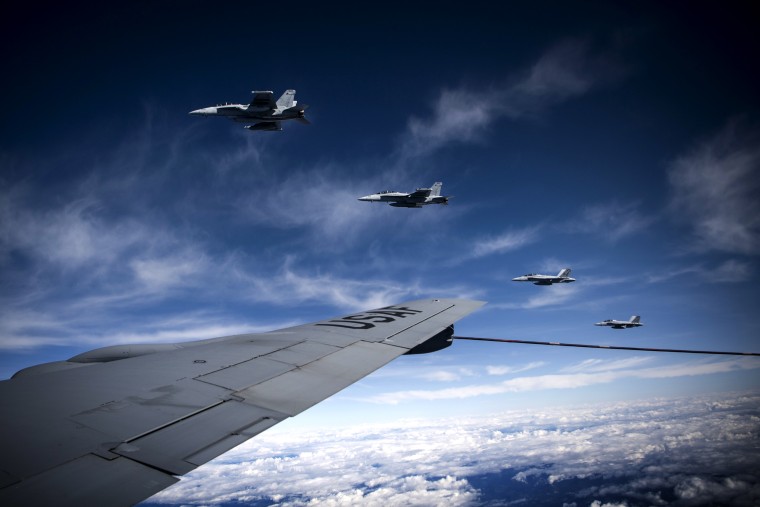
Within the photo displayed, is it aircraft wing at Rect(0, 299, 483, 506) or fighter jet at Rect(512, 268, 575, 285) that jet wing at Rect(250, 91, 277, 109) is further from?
fighter jet at Rect(512, 268, 575, 285)

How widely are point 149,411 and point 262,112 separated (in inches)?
1293

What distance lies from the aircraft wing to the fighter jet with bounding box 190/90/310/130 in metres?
30.3

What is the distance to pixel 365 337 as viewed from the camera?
20.1ft

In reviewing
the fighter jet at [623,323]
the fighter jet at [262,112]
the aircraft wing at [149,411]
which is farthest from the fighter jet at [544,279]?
the aircraft wing at [149,411]

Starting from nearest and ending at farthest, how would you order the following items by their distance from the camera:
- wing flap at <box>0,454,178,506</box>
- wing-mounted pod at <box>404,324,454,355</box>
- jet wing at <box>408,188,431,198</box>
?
wing flap at <box>0,454,178,506</box> < wing-mounted pod at <box>404,324,454,355</box> < jet wing at <box>408,188,431,198</box>

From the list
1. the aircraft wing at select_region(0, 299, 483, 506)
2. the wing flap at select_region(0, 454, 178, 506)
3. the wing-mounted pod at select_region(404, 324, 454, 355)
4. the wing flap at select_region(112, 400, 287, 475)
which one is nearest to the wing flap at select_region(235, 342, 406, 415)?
the aircraft wing at select_region(0, 299, 483, 506)

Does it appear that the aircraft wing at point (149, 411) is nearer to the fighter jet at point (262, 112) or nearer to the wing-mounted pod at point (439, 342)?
the wing-mounted pod at point (439, 342)

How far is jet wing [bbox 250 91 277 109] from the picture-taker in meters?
30.2

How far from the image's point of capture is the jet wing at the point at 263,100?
30.2m

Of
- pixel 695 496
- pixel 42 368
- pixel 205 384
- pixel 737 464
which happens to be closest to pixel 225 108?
pixel 42 368

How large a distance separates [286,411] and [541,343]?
5541mm

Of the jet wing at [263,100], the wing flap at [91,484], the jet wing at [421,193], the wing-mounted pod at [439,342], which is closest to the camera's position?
the wing flap at [91,484]

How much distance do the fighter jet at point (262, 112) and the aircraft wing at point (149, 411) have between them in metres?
30.3

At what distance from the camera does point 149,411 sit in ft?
9.48
